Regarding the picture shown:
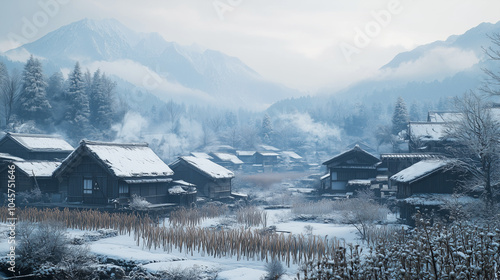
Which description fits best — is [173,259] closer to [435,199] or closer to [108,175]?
[108,175]

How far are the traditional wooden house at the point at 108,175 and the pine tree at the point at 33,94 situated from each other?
143 feet

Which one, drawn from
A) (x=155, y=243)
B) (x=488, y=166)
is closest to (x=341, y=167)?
(x=488, y=166)

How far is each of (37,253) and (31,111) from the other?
59.5 meters

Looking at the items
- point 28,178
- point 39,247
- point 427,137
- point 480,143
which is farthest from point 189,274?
point 427,137

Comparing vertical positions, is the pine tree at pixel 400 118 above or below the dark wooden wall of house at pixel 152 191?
above

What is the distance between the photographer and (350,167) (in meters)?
45.6

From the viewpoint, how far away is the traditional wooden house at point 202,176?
39969 millimetres

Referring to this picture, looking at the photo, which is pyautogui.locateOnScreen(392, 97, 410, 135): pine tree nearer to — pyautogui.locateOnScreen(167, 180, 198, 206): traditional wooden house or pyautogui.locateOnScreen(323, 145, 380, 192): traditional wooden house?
pyautogui.locateOnScreen(323, 145, 380, 192): traditional wooden house

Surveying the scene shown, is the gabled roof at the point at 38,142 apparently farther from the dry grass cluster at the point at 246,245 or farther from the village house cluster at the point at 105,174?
the dry grass cluster at the point at 246,245

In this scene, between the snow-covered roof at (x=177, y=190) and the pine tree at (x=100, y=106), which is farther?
the pine tree at (x=100, y=106)

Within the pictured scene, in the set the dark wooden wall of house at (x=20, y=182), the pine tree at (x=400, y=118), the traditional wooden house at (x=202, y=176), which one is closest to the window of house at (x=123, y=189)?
the traditional wooden house at (x=202, y=176)

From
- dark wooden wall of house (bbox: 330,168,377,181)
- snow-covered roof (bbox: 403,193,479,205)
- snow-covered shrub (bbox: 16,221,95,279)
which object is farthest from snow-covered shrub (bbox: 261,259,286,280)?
dark wooden wall of house (bbox: 330,168,377,181)

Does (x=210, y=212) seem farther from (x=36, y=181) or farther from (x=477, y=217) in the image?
(x=477, y=217)

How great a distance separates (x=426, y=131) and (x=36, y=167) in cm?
4023
